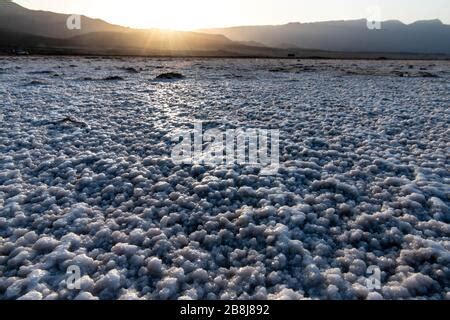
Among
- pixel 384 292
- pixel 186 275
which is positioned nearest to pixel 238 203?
pixel 186 275

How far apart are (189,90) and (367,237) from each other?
1757 centimetres

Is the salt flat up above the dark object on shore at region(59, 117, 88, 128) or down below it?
below

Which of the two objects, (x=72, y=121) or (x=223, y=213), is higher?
(x=72, y=121)

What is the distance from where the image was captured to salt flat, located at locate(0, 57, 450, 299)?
5160 mm

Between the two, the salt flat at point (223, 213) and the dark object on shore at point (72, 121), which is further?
the dark object on shore at point (72, 121)

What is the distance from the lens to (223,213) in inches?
277

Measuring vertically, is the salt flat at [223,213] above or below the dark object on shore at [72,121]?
below

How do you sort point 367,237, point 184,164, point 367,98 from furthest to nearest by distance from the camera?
point 367,98
point 184,164
point 367,237

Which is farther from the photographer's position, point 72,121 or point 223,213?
point 72,121

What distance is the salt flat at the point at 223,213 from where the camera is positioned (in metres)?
5.16

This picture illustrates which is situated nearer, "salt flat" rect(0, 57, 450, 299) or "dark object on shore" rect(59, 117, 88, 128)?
"salt flat" rect(0, 57, 450, 299)
